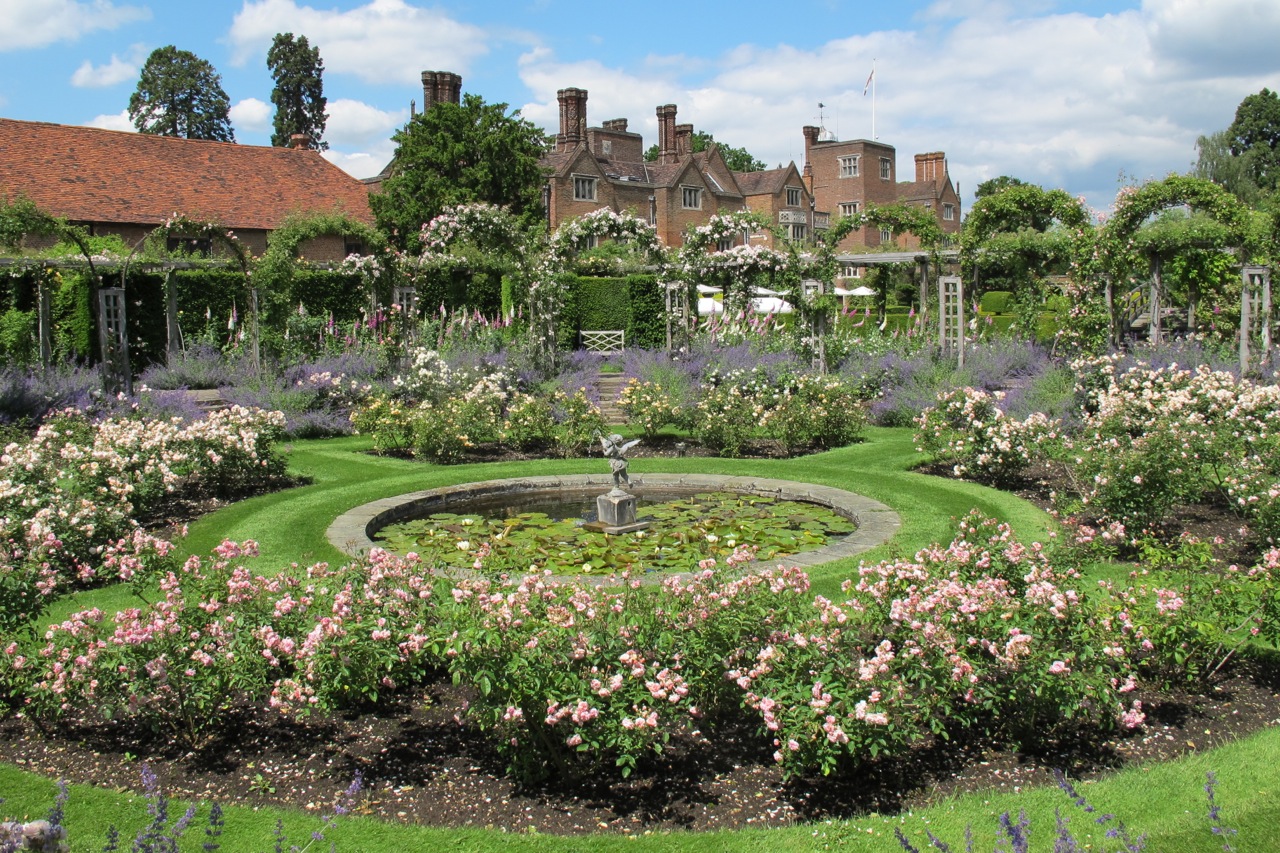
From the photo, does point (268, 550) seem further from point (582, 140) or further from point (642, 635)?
point (582, 140)

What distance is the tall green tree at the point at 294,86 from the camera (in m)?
52.8

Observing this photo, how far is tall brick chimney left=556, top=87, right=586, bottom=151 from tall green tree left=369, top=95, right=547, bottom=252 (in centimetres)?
1065

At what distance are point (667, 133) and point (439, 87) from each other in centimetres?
1589

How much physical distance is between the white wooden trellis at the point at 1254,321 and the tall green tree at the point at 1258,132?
144 ft

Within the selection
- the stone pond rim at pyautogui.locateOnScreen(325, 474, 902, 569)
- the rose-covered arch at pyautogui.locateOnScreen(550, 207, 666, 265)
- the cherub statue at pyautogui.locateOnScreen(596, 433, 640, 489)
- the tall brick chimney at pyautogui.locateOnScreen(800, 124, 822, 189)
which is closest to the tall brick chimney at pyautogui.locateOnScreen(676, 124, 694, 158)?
the tall brick chimney at pyautogui.locateOnScreen(800, 124, 822, 189)

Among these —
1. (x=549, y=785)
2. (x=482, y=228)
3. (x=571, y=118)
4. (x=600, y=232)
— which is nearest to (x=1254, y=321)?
(x=600, y=232)

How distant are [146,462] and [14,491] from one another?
86.5 inches

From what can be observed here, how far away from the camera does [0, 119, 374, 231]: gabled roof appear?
2822cm

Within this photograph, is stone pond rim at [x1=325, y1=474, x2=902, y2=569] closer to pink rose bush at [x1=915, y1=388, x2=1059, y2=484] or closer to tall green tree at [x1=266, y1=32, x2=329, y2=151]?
pink rose bush at [x1=915, y1=388, x2=1059, y2=484]

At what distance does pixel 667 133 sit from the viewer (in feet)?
164

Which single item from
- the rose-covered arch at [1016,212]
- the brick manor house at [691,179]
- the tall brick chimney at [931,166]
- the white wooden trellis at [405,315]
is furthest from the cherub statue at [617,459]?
the tall brick chimney at [931,166]

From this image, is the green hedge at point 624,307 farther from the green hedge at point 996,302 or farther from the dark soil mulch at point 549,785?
the green hedge at point 996,302

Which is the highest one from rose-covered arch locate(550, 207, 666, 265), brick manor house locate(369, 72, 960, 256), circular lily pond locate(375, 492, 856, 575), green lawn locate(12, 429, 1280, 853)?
brick manor house locate(369, 72, 960, 256)

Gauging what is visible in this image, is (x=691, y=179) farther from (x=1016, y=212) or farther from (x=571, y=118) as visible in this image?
(x=1016, y=212)
